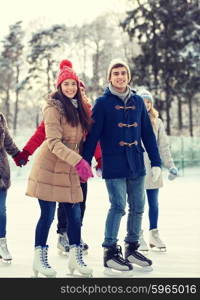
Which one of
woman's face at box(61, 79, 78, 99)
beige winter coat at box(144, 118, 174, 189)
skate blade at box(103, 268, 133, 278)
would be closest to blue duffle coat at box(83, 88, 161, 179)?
woman's face at box(61, 79, 78, 99)

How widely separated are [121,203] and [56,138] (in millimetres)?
792

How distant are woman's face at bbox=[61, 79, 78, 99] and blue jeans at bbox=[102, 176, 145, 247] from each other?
75 cm

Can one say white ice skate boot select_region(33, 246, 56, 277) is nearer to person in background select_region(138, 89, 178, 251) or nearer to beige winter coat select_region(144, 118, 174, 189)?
person in background select_region(138, 89, 178, 251)

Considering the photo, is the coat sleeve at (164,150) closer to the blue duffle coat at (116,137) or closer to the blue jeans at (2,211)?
the blue duffle coat at (116,137)

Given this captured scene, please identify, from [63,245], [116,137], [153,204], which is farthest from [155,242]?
[116,137]

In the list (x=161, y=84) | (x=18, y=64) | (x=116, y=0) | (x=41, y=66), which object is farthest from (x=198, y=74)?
(x=18, y=64)

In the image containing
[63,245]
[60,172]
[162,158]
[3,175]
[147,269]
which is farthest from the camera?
[162,158]

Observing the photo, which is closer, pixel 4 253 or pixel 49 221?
pixel 49 221

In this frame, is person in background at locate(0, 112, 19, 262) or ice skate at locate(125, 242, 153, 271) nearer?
ice skate at locate(125, 242, 153, 271)

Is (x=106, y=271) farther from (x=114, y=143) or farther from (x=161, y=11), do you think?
(x=161, y=11)

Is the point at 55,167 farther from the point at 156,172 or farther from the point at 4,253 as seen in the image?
the point at 4,253

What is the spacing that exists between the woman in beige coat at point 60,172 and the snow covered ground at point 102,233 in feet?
0.86

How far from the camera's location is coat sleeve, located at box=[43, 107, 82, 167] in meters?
4.85

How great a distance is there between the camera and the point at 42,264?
5000 mm
